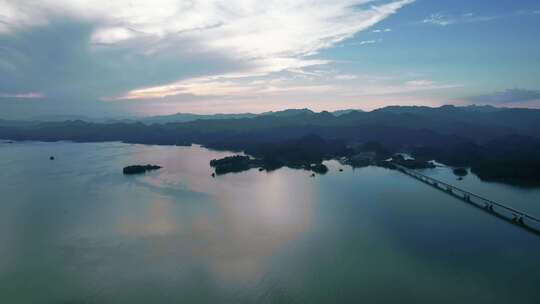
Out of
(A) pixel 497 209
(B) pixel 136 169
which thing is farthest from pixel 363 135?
(A) pixel 497 209

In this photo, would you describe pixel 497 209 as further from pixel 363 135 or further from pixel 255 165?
pixel 363 135

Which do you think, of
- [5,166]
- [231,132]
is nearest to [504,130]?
[231,132]

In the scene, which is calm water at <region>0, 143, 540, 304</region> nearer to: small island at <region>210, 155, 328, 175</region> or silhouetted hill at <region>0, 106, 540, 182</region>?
A: small island at <region>210, 155, 328, 175</region>

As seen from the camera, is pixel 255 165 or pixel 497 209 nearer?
pixel 497 209

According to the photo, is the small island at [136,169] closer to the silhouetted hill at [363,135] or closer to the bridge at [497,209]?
the silhouetted hill at [363,135]

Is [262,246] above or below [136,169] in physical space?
below

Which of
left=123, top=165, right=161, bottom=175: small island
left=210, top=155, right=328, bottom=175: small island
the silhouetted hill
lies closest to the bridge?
the silhouetted hill
